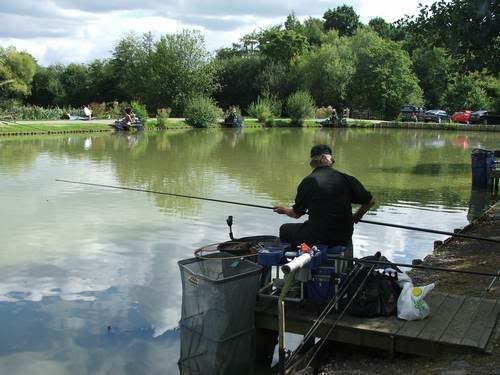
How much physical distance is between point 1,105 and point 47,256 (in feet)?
130

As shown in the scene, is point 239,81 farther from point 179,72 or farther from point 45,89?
point 45,89

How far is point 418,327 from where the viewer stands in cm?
480

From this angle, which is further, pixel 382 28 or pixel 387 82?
pixel 382 28

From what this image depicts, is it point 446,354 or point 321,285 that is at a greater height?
point 321,285

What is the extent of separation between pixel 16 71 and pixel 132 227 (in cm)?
5136

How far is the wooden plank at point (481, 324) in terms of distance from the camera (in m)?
4.55

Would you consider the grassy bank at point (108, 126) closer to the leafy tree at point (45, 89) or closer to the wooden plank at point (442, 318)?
the leafy tree at point (45, 89)

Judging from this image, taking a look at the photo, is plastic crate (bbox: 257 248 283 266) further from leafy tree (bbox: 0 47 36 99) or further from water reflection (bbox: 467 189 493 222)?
leafy tree (bbox: 0 47 36 99)

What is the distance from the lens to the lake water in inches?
238

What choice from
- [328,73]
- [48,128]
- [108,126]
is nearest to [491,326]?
[48,128]

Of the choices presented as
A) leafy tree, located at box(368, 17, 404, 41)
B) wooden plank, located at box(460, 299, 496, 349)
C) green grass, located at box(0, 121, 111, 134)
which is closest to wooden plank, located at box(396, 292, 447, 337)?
wooden plank, located at box(460, 299, 496, 349)

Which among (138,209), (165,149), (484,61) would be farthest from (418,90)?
(138,209)

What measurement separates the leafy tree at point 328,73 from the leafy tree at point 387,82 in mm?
2043

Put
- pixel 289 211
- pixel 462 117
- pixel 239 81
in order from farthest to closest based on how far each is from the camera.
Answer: pixel 239 81 → pixel 462 117 → pixel 289 211
